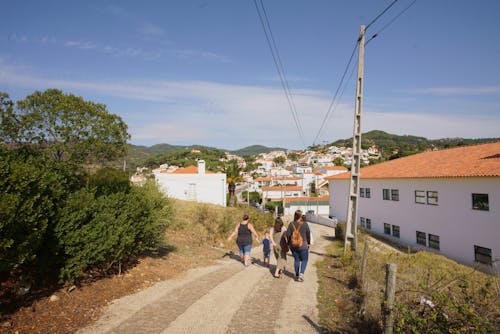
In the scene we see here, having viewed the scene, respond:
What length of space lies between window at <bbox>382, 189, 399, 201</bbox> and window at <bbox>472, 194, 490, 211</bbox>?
763 cm

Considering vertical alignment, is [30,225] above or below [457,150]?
below

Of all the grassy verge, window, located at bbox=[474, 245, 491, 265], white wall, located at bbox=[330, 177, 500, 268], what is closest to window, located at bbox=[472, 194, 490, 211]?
white wall, located at bbox=[330, 177, 500, 268]

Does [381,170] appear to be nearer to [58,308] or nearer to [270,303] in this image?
[270,303]

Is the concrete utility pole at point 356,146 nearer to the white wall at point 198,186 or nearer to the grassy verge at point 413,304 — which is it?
the grassy verge at point 413,304

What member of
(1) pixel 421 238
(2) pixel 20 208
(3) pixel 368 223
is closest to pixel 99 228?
(2) pixel 20 208

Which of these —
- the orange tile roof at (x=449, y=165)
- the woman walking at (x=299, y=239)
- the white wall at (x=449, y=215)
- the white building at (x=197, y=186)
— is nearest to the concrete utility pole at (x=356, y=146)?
the woman walking at (x=299, y=239)

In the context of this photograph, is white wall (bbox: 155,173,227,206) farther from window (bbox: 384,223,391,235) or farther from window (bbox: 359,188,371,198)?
window (bbox: 384,223,391,235)

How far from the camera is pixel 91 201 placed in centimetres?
565

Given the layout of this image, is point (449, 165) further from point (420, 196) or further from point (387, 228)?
point (387, 228)

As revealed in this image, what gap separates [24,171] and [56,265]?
Answer: 6.83ft

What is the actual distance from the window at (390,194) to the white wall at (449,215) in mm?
349

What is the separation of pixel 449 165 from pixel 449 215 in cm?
405

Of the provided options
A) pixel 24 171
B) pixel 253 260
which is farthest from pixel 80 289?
pixel 253 260

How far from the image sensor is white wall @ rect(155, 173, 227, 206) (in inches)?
1337
